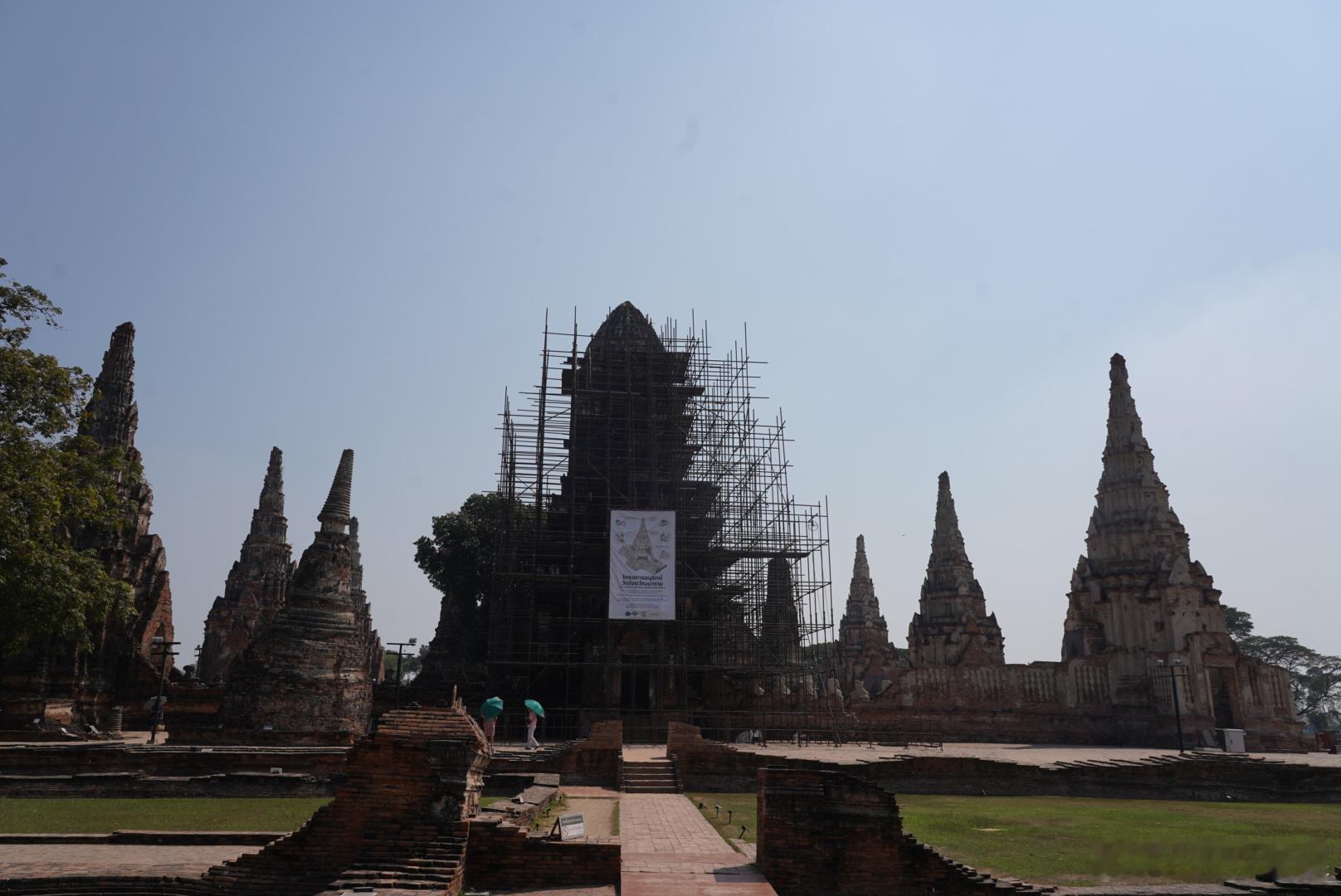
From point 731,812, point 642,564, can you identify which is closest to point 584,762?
point 731,812

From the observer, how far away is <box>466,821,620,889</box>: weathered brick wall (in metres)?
8.50

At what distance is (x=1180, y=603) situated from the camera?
3484 centimetres

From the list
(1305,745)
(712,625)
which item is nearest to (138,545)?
(712,625)

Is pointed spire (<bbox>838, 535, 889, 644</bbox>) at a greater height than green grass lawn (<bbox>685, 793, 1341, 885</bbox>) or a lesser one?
greater

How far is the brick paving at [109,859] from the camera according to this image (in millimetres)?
8375

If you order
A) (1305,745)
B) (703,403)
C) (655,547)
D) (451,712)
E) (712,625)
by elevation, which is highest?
(703,403)

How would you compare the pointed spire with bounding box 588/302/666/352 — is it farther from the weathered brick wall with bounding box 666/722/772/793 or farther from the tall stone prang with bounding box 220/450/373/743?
the weathered brick wall with bounding box 666/722/772/793

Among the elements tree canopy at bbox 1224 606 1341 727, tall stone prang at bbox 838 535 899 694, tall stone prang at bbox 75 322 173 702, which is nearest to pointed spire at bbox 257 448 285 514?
tall stone prang at bbox 75 322 173 702

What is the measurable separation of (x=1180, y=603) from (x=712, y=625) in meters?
17.9

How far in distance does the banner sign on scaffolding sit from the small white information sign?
16.8m

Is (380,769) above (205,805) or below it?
above

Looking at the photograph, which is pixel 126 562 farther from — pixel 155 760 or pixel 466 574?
pixel 155 760

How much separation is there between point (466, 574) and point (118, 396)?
1475 cm

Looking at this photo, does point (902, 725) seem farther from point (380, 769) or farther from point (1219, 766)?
point (380, 769)
